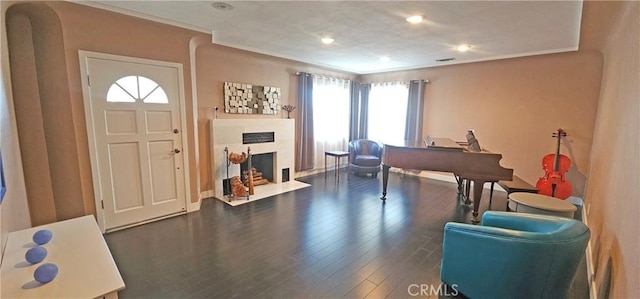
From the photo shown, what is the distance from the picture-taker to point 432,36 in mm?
Result: 3500

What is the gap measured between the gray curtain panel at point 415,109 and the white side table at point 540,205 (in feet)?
10.1

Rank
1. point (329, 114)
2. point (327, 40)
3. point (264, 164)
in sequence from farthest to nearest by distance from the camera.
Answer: point (329, 114), point (264, 164), point (327, 40)

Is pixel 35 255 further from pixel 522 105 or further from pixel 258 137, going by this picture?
pixel 522 105

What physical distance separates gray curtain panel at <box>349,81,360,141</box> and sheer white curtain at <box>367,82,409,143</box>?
0.96 feet

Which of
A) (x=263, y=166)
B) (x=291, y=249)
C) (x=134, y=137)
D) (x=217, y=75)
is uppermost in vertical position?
(x=217, y=75)

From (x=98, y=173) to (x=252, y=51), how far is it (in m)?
2.69

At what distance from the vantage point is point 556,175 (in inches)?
159

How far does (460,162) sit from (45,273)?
369 cm

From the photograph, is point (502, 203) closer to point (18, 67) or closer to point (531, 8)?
point (531, 8)

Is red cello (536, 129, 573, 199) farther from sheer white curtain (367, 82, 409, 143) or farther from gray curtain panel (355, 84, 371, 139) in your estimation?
gray curtain panel (355, 84, 371, 139)

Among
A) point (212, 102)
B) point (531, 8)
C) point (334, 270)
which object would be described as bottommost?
point (334, 270)

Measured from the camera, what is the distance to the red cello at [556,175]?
394cm

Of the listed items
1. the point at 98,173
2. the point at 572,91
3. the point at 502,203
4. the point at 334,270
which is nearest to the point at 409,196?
the point at 502,203

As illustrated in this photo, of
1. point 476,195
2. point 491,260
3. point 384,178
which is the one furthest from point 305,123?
point 491,260
